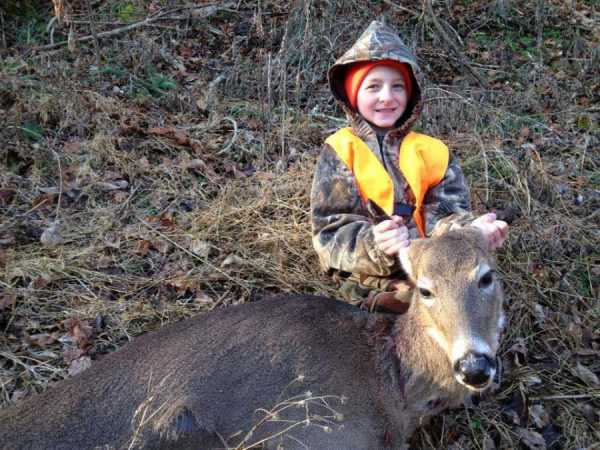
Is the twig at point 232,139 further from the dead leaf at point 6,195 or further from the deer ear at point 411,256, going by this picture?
the deer ear at point 411,256

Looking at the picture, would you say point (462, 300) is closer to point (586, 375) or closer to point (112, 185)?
point (586, 375)

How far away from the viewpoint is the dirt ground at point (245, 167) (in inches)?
154

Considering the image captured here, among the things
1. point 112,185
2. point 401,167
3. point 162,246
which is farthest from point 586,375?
point 112,185

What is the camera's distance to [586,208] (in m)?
5.30

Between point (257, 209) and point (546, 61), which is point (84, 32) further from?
point (546, 61)

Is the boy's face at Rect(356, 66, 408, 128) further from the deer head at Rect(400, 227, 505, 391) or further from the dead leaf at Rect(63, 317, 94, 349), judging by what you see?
the dead leaf at Rect(63, 317, 94, 349)

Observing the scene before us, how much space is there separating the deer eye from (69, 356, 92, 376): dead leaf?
231 cm

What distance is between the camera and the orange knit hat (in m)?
3.97

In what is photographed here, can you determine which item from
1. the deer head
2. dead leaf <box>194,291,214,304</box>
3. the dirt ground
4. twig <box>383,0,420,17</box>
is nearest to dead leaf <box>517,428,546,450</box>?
the dirt ground

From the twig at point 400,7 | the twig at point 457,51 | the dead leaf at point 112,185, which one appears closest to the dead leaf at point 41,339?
the dead leaf at point 112,185

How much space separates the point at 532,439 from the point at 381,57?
2.43 m

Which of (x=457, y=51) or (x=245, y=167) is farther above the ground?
A: (x=457, y=51)

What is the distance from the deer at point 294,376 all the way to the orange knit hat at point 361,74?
4.60ft

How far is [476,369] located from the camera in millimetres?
2529
